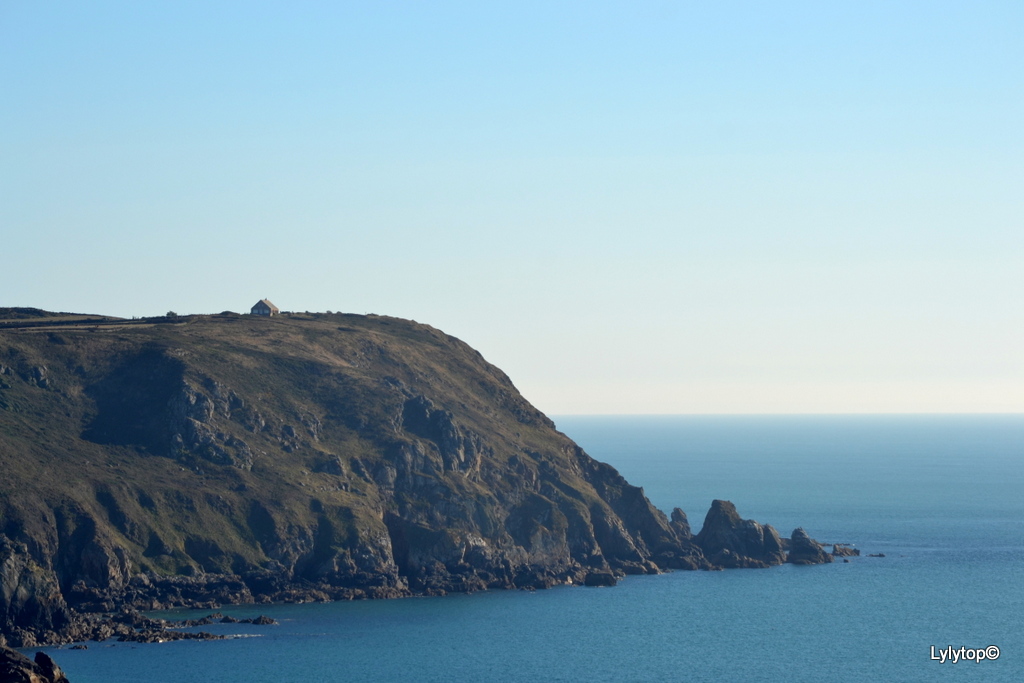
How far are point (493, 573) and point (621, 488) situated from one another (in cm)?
3476

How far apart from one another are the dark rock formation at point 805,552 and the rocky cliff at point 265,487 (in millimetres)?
2956

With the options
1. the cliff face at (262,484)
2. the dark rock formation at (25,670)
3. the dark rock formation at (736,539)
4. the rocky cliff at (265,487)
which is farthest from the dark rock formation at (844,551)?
the dark rock formation at (25,670)

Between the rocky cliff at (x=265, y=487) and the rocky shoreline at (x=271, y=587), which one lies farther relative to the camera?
the rocky cliff at (x=265, y=487)

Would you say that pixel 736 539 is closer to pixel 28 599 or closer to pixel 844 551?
pixel 844 551

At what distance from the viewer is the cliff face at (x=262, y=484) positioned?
139 metres

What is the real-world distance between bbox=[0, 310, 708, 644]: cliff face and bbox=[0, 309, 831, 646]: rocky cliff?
0.26m

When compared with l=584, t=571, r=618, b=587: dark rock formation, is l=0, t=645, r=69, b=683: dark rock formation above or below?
below

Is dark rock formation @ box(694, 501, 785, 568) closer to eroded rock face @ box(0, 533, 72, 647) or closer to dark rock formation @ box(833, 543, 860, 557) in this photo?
dark rock formation @ box(833, 543, 860, 557)

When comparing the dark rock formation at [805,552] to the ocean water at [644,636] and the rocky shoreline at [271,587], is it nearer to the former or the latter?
the rocky shoreline at [271,587]

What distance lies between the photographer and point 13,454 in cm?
14675

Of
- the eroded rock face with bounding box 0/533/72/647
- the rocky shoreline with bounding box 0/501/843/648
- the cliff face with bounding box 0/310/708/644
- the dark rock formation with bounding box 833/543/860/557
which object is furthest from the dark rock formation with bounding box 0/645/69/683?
the dark rock formation with bounding box 833/543/860/557

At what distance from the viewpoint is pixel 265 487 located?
15825 cm

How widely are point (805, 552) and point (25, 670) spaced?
119972 millimetres

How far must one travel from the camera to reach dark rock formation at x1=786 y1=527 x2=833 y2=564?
581 feet
